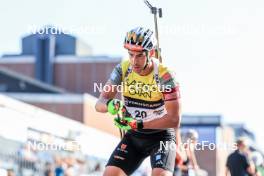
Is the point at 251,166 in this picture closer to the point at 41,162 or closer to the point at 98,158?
the point at 41,162

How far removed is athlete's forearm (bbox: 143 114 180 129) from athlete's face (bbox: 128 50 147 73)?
54 centimetres

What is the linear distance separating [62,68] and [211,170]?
22899mm

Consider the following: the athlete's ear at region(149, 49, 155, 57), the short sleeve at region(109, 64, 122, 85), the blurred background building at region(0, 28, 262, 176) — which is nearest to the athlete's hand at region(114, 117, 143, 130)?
the short sleeve at region(109, 64, 122, 85)

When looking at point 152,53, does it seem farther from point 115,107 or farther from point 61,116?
point 61,116

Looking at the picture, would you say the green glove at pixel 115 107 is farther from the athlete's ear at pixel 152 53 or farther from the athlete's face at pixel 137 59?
the athlete's ear at pixel 152 53

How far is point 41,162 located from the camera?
17.7 metres

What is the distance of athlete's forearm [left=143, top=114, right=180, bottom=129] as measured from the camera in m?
8.66

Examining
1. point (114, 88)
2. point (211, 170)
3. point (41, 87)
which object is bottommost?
point (211, 170)

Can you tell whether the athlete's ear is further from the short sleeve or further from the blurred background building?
the blurred background building

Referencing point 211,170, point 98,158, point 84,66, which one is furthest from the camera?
point 84,66

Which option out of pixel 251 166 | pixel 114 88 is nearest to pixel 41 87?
pixel 251 166

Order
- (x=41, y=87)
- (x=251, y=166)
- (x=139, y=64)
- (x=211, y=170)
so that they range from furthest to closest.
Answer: (x=41, y=87) < (x=211, y=170) < (x=251, y=166) < (x=139, y=64)

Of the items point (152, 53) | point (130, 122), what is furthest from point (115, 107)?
point (152, 53)

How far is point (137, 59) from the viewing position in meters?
8.52
